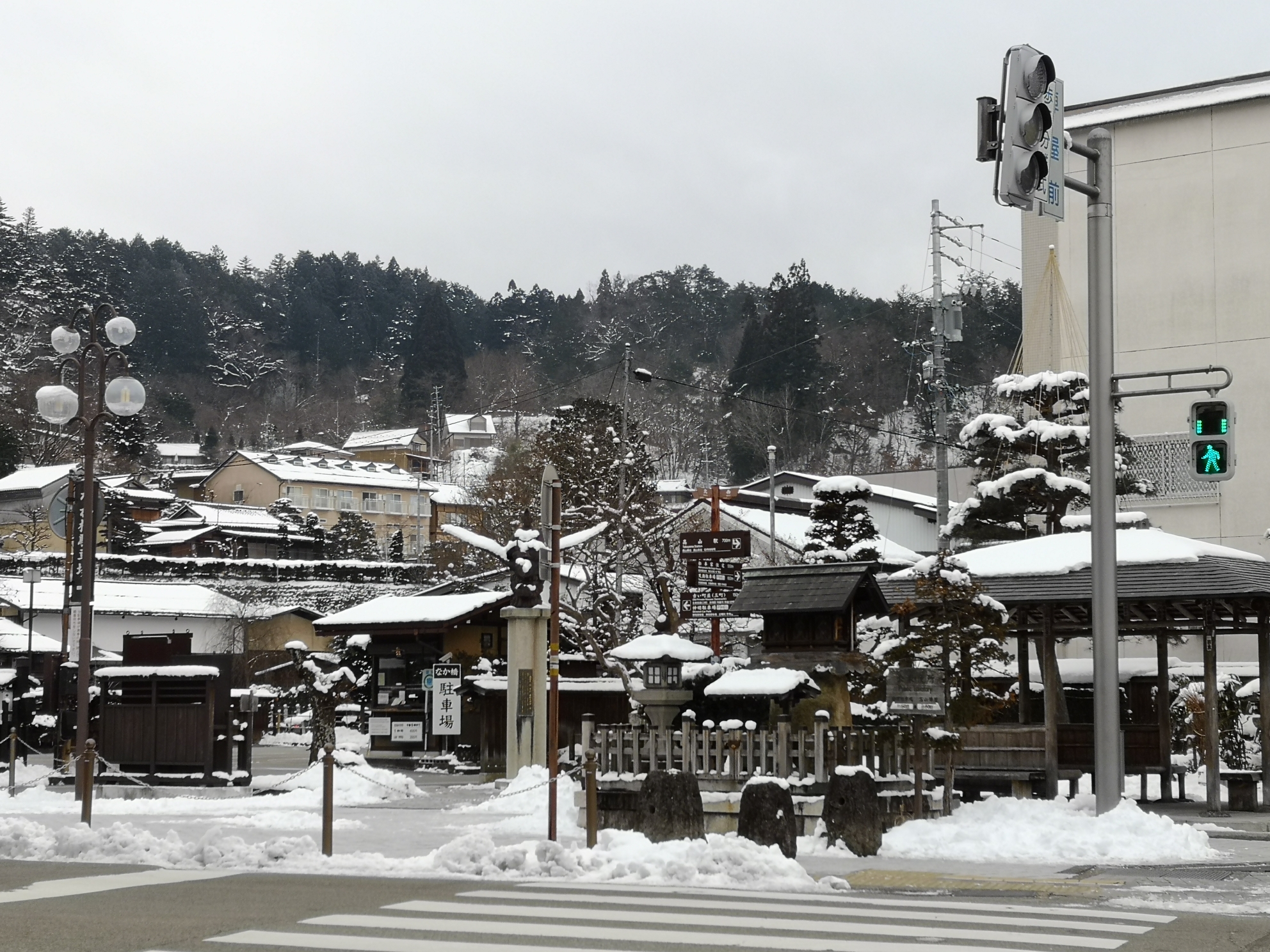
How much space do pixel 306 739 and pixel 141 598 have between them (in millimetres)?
20960

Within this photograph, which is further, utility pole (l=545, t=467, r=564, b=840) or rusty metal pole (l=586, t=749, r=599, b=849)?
utility pole (l=545, t=467, r=564, b=840)

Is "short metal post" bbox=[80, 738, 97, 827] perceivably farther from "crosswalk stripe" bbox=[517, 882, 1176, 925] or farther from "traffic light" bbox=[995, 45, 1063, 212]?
"traffic light" bbox=[995, 45, 1063, 212]

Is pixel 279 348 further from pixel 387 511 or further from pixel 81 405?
pixel 81 405

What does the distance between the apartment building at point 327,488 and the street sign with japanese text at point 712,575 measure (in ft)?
223

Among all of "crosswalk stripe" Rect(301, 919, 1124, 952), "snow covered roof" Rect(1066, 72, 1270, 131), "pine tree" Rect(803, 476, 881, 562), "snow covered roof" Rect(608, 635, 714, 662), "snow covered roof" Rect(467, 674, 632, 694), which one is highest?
"snow covered roof" Rect(1066, 72, 1270, 131)

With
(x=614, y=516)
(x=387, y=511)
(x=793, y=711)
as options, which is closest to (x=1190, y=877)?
(x=793, y=711)

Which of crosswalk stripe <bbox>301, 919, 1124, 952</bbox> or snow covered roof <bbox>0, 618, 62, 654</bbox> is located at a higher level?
snow covered roof <bbox>0, 618, 62, 654</bbox>

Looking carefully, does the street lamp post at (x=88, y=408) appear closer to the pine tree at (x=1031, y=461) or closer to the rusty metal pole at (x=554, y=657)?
the rusty metal pole at (x=554, y=657)

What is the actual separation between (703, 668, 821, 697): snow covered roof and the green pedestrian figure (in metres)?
5.55

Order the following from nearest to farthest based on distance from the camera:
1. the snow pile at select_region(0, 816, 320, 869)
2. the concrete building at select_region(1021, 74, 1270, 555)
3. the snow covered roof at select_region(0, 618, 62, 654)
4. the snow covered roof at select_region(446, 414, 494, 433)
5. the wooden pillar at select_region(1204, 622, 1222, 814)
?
the snow pile at select_region(0, 816, 320, 869) < the wooden pillar at select_region(1204, 622, 1222, 814) < the concrete building at select_region(1021, 74, 1270, 555) < the snow covered roof at select_region(0, 618, 62, 654) < the snow covered roof at select_region(446, 414, 494, 433)

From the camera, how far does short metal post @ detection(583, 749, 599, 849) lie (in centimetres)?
1334

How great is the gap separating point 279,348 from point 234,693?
114m

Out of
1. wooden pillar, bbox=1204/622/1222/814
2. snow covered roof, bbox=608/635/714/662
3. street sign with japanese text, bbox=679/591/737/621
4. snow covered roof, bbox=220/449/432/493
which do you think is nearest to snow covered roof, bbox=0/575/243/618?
snow covered roof, bbox=220/449/432/493

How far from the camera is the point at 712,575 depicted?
2603cm
